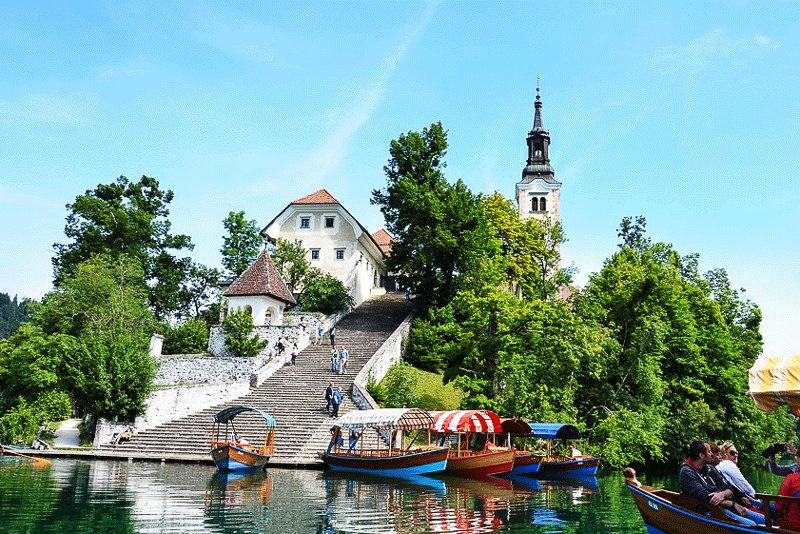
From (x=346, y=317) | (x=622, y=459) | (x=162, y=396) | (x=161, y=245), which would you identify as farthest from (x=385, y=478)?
(x=161, y=245)

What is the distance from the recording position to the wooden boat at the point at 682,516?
991 cm

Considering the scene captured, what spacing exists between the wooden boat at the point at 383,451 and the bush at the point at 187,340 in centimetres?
1769

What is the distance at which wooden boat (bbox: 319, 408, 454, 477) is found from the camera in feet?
79.0

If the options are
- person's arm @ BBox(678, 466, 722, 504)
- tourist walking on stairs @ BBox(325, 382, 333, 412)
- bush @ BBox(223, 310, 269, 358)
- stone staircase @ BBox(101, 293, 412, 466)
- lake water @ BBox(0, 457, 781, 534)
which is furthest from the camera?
bush @ BBox(223, 310, 269, 358)

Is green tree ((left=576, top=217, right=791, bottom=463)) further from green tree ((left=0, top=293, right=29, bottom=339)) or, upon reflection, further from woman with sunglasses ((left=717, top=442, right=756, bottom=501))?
green tree ((left=0, top=293, right=29, bottom=339))

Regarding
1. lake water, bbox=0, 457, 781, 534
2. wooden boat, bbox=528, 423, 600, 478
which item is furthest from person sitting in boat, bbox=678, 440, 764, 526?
wooden boat, bbox=528, 423, 600, 478

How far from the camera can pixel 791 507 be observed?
9258 millimetres

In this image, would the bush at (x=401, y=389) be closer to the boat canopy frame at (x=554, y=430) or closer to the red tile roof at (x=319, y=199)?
the boat canopy frame at (x=554, y=430)

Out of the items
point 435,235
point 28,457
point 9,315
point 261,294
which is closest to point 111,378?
point 28,457

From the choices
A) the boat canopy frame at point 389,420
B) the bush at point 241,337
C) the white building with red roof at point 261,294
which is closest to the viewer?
the boat canopy frame at point 389,420

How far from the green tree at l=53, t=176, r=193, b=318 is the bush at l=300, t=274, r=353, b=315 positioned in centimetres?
1138

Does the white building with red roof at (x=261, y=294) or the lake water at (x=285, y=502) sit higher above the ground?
the white building with red roof at (x=261, y=294)

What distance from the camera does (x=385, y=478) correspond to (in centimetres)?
2377

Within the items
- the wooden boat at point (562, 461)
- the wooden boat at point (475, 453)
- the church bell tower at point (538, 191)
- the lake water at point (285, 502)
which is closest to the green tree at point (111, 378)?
the lake water at point (285, 502)
